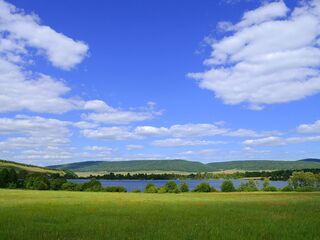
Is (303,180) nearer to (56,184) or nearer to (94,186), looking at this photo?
(94,186)

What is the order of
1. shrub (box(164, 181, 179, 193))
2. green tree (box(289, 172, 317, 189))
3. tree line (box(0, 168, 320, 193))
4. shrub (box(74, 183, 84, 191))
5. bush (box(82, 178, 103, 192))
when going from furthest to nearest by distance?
green tree (box(289, 172, 317, 189)) → shrub (box(74, 183, 84, 191)) → bush (box(82, 178, 103, 192)) → tree line (box(0, 168, 320, 193)) → shrub (box(164, 181, 179, 193))

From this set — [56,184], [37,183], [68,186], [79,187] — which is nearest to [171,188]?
[79,187]

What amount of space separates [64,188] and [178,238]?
11560 centimetres

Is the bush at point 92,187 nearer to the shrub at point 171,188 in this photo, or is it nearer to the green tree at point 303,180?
the shrub at point 171,188

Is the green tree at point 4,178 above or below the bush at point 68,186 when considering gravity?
above

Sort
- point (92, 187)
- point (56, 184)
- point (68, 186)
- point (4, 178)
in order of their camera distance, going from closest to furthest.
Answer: point (92, 187) → point (4, 178) → point (68, 186) → point (56, 184)

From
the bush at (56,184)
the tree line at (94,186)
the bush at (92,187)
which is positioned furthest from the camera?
the bush at (56,184)

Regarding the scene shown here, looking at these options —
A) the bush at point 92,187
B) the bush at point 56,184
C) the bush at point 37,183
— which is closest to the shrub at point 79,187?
the bush at point 92,187

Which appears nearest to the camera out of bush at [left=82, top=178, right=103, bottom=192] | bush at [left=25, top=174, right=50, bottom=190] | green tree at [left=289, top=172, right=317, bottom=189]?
bush at [left=82, top=178, right=103, bottom=192]

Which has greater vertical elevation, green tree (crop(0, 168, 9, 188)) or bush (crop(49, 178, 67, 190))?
green tree (crop(0, 168, 9, 188))

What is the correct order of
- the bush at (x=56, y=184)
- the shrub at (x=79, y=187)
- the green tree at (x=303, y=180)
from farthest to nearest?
the green tree at (x=303, y=180) < the bush at (x=56, y=184) < the shrub at (x=79, y=187)

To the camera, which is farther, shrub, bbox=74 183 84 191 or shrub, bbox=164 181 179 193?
shrub, bbox=74 183 84 191

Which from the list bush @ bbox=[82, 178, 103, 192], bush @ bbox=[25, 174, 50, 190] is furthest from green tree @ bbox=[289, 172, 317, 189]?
bush @ bbox=[25, 174, 50, 190]

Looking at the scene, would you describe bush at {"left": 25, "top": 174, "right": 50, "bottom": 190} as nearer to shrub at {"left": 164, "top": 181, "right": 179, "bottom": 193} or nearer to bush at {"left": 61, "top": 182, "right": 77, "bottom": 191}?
bush at {"left": 61, "top": 182, "right": 77, "bottom": 191}
